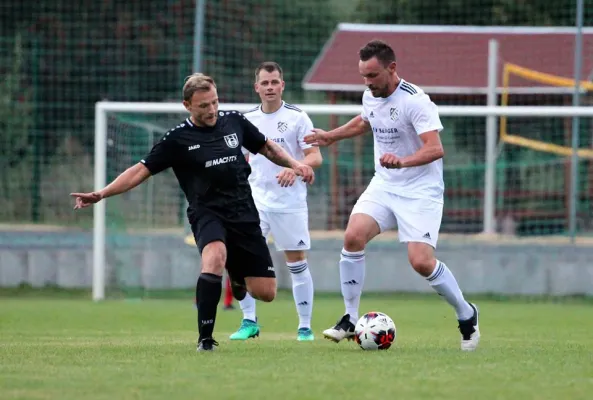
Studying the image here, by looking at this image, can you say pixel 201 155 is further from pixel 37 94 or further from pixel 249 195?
pixel 37 94

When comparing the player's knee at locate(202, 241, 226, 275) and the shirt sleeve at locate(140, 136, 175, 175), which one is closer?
the player's knee at locate(202, 241, 226, 275)

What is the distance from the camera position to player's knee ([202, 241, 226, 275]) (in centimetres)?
853

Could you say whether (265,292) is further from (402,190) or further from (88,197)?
(88,197)

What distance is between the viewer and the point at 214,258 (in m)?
8.56

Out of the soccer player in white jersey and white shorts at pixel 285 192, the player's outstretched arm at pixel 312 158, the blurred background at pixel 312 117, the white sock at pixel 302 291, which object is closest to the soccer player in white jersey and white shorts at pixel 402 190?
the player's outstretched arm at pixel 312 158

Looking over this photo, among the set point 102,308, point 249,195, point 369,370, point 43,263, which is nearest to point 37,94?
point 43,263

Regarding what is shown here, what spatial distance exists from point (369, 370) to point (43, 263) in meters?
11.6

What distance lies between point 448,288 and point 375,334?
2.13 feet

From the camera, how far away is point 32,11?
2208cm

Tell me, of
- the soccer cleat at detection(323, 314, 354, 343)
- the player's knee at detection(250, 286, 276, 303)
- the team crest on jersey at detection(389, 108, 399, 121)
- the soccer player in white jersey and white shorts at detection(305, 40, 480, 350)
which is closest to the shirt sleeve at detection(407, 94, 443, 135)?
the soccer player in white jersey and white shorts at detection(305, 40, 480, 350)

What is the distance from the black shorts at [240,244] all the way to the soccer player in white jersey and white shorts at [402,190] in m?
0.66

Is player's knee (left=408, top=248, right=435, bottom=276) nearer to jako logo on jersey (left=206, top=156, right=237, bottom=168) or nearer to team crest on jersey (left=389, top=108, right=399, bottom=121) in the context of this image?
team crest on jersey (left=389, top=108, right=399, bottom=121)

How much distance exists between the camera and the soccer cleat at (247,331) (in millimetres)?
10477

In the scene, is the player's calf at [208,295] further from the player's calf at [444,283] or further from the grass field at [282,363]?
the player's calf at [444,283]
